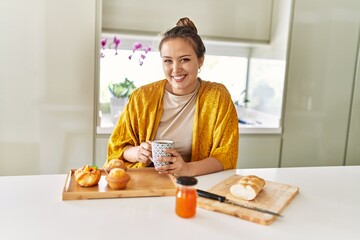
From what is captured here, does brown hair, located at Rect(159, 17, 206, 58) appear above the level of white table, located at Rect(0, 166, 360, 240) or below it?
above

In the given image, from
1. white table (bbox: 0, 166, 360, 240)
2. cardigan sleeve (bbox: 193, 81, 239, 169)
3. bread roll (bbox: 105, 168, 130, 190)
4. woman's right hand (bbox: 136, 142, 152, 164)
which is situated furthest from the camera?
cardigan sleeve (bbox: 193, 81, 239, 169)

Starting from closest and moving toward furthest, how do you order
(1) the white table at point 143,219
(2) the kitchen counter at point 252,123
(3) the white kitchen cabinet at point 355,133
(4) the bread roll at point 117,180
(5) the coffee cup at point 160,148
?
(1) the white table at point 143,219, (4) the bread roll at point 117,180, (5) the coffee cup at point 160,148, (2) the kitchen counter at point 252,123, (3) the white kitchen cabinet at point 355,133

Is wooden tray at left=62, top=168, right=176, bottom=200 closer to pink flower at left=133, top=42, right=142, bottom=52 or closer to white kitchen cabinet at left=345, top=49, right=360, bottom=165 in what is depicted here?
pink flower at left=133, top=42, right=142, bottom=52

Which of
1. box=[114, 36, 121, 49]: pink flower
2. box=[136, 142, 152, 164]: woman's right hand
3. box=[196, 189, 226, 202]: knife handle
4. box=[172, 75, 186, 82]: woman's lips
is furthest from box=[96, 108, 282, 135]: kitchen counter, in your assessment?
box=[196, 189, 226, 202]: knife handle

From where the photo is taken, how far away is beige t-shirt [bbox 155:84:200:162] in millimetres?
1533

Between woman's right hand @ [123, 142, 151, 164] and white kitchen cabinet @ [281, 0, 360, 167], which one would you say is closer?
woman's right hand @ [123, 142, 151, 164]

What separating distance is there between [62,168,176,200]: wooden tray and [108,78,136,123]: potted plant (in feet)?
3.94

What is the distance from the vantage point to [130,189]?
1039mm

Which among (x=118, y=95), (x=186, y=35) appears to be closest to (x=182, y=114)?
(x=186, y=35)

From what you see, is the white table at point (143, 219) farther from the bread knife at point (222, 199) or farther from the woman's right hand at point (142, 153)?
the woman's right hand at point (142, 153)

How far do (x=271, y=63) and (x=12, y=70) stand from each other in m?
1.82

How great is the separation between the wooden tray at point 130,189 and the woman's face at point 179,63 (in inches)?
19.2

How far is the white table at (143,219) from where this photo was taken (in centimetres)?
80

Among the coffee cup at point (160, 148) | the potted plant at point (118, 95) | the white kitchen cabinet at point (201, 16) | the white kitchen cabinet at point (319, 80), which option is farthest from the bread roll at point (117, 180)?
the white kitchen cabinet at point (319, 80)
